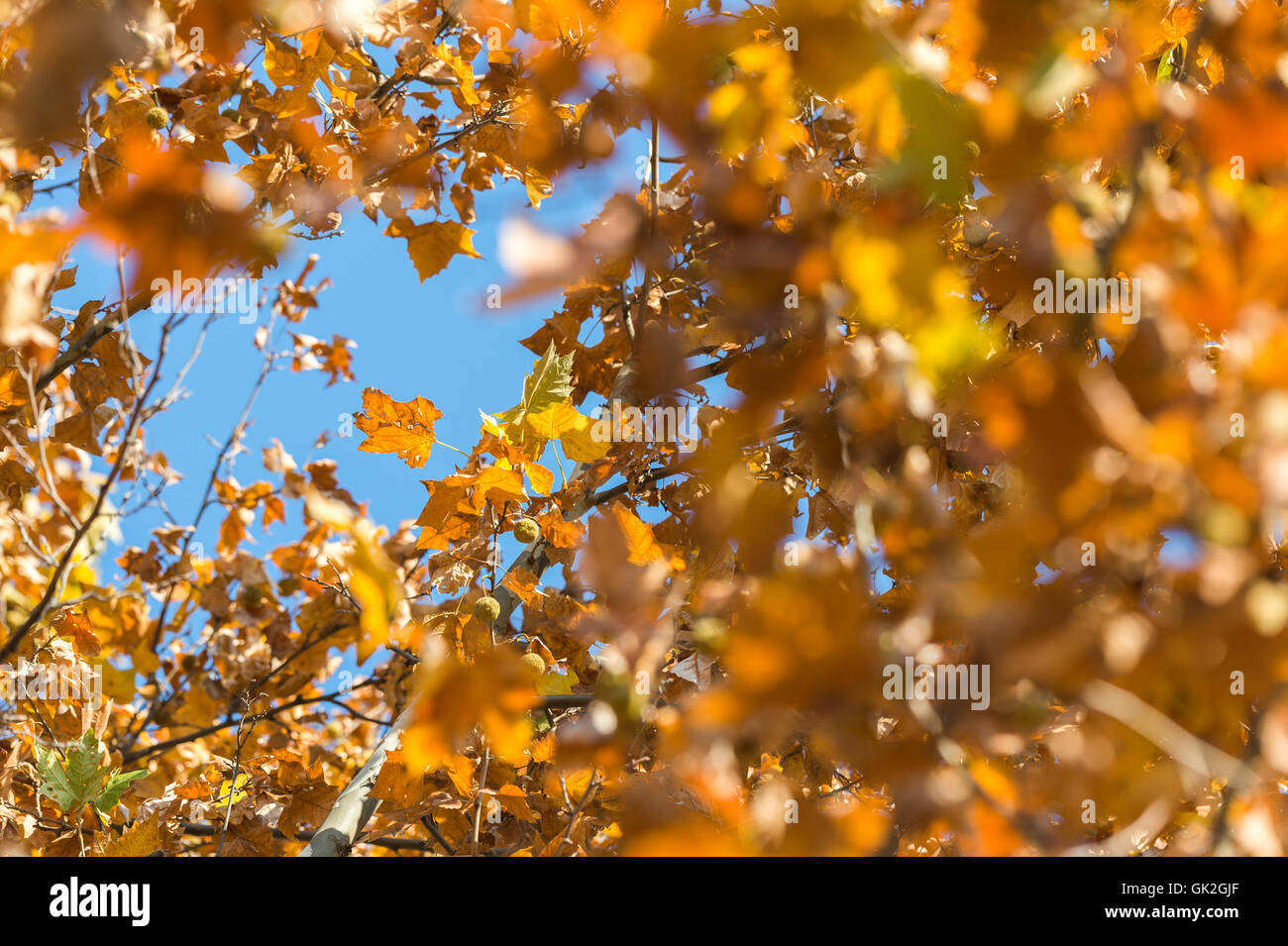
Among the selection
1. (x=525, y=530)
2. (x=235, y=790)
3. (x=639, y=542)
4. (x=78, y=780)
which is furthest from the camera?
(x=235, y=790)

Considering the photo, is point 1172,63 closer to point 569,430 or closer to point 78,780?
point 569,430

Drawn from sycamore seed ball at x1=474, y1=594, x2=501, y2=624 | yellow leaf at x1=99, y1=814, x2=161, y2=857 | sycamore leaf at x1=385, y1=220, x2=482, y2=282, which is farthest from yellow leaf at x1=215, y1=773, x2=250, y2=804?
sycamore leaf at x1=385, y1=220, x2=482, y2=282

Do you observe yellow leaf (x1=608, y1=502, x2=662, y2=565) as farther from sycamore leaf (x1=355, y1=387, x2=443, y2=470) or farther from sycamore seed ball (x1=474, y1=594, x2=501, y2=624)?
sycamore leaf (x1=355, y1=387, x2=443, y2=470)

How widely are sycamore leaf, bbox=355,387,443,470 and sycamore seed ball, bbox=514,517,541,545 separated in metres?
0.35

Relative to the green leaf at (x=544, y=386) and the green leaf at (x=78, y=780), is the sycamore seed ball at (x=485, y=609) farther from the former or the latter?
the green leaf at (x=78, y=780)

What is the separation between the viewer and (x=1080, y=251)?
41.7 inches

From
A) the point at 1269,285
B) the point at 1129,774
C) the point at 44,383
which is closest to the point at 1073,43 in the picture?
the point at 1269,285

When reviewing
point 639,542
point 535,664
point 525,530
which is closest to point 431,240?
point 525,530

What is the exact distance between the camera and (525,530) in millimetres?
2510

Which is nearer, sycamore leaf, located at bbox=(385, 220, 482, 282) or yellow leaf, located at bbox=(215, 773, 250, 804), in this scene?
yellow leaf, located at bbox=(215, 773, 250, 804)

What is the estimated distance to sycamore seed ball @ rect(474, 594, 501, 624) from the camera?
7.78ft

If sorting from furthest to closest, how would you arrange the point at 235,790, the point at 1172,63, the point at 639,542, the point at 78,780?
the point at 235,790, the point at 78,780, the point at 1172,63, the point at 639,542

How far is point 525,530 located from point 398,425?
19.7 inches
